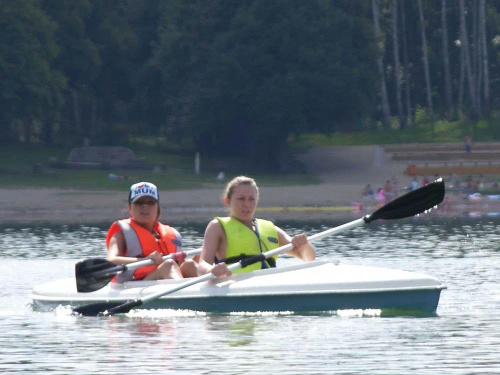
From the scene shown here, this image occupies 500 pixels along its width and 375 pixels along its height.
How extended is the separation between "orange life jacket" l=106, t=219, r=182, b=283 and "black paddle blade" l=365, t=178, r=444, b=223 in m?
2.32

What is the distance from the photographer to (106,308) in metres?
15.1

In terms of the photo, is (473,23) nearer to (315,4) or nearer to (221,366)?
(315,4)

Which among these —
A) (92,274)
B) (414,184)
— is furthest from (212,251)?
(414,184)

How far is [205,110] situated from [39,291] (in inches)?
1429

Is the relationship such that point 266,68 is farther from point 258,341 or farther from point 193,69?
point 258,341

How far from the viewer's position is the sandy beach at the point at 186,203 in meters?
41.0

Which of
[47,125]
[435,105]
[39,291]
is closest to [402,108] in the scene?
[435,105]

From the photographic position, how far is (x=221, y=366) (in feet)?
39.2

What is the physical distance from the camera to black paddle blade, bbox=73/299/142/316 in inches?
581

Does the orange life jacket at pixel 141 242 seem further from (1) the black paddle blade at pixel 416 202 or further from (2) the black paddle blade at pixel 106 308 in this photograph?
(1) the black paddle blade at pixel 416 202

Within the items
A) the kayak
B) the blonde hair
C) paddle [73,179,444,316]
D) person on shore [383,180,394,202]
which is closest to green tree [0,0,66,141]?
person on shore [383,180,394,202]

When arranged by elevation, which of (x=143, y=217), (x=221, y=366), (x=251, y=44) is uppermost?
(x=251, y=44)

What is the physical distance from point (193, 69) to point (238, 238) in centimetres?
3919

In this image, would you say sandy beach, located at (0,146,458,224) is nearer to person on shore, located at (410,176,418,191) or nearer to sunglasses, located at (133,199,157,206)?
person on shore, located at (410,176,418,191)
